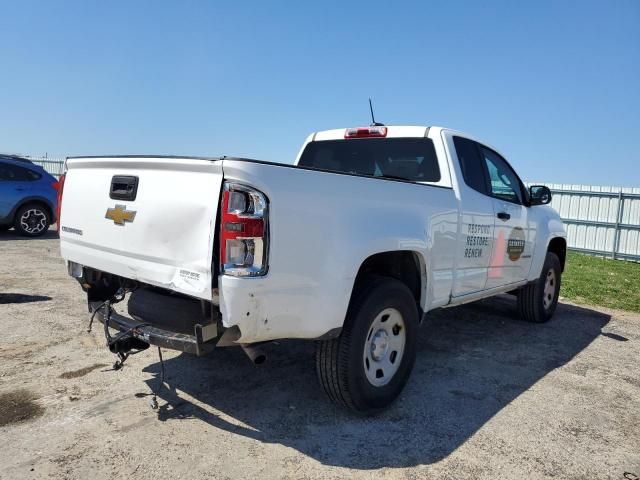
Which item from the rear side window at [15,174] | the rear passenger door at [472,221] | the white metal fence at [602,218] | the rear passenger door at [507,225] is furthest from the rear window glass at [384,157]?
the white metal fence at [602,218]

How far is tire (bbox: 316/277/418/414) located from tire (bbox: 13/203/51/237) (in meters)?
10.0

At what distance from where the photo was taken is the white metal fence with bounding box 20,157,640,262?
15.8 m

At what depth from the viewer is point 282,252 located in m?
2.68

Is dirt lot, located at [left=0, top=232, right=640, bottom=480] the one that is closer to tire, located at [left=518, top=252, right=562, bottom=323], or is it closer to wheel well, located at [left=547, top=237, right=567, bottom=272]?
tire, located at [left=518, top=252, right=562, bottom=323]

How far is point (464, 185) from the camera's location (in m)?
4.42

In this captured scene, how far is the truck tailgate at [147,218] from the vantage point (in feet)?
8.73

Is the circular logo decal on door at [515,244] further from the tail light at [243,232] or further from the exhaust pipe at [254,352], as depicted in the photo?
the tail light at [243,232]

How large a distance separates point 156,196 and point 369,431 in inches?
76.8

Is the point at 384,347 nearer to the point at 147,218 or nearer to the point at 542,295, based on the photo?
the point at 147,218

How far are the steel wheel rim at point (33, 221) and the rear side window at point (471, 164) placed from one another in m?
9.84

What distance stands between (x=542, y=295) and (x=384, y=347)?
3.48m

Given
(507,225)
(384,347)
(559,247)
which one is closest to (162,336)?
(384,347)

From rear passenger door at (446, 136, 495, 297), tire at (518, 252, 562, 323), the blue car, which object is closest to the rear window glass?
rear passenger door at (446, 136, 495, 297)

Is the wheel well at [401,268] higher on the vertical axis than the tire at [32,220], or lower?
higher
